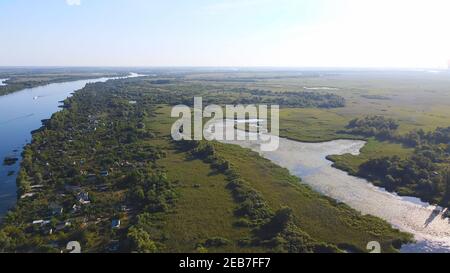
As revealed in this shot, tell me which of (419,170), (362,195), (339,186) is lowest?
(362,195)

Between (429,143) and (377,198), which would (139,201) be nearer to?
(377,198)

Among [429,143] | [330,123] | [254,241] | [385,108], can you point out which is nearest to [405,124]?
[330,123]

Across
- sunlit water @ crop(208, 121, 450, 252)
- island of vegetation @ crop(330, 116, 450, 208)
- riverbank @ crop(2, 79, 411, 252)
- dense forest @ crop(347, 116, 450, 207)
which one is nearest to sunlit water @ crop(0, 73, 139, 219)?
riverbank @ crop(2, 79, 411, 252)

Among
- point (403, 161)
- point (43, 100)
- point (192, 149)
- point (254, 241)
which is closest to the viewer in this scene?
point (254, 241)

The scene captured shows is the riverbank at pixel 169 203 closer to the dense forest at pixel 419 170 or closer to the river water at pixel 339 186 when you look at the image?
the river water at pixel 339 186

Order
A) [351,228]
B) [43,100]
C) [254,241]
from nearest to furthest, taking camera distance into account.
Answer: [254,241] → [351,228] → [43,100]

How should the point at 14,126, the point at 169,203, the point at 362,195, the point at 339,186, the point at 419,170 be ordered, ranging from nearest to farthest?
the point at 169,203
the point at 362,195
the point at 339,186
the point at 419,170
the point at 14,126

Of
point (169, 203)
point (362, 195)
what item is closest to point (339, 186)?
point (362, 195)

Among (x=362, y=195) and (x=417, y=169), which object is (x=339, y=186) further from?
(x=417, y=169)
